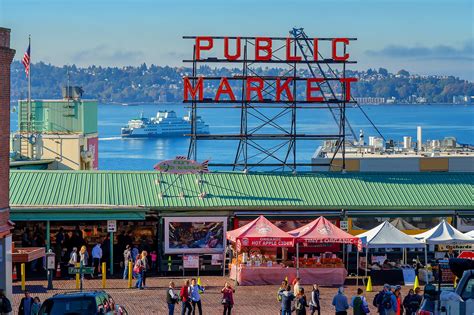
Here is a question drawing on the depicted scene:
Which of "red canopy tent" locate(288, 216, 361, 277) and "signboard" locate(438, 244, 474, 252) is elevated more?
"red canopy tent" locate(288, 216, 361, 277)

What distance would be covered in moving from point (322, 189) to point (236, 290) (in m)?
7.01

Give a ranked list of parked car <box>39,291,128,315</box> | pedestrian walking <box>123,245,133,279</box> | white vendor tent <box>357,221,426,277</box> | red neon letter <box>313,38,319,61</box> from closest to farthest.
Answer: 1. parked car <box>39,291,128,315</box>
2. white vendor tent <box>357,221,426,277</box>
3. pedestrian walking <box>123,245,133,279</box>
4. red neon letter <box>313,38,319,61</box>

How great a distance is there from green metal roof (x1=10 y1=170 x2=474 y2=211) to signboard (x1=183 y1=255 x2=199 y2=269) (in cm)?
174

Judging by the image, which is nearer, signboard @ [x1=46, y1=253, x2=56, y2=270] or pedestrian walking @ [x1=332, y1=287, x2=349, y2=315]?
pedestrian walking @ [x1=332, y1=287, x2=349, y2=315]

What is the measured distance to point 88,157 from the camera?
70.9m

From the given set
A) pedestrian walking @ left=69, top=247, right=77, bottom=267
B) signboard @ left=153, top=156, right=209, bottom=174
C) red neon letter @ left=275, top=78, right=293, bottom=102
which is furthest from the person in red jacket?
red neon letter @ left=275, top=78, right=293, bottom=102

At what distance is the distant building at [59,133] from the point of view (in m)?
68.9

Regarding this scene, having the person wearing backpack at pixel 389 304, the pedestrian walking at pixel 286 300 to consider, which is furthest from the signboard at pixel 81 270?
the person wearing backpack at pixel 389 304

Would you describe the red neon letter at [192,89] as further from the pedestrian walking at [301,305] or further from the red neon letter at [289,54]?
the pedestrian walking at [301,305]

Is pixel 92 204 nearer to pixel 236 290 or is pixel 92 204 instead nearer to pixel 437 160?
pixel 236 290

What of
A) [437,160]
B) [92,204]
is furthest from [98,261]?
[437,160]

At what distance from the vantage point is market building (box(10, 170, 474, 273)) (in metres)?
42.3

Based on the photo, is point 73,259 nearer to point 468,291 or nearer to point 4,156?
point 4,156

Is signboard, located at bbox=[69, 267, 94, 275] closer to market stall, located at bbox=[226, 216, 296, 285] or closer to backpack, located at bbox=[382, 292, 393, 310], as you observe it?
market stall, located at bbox=[226, 216, 296, 285]
